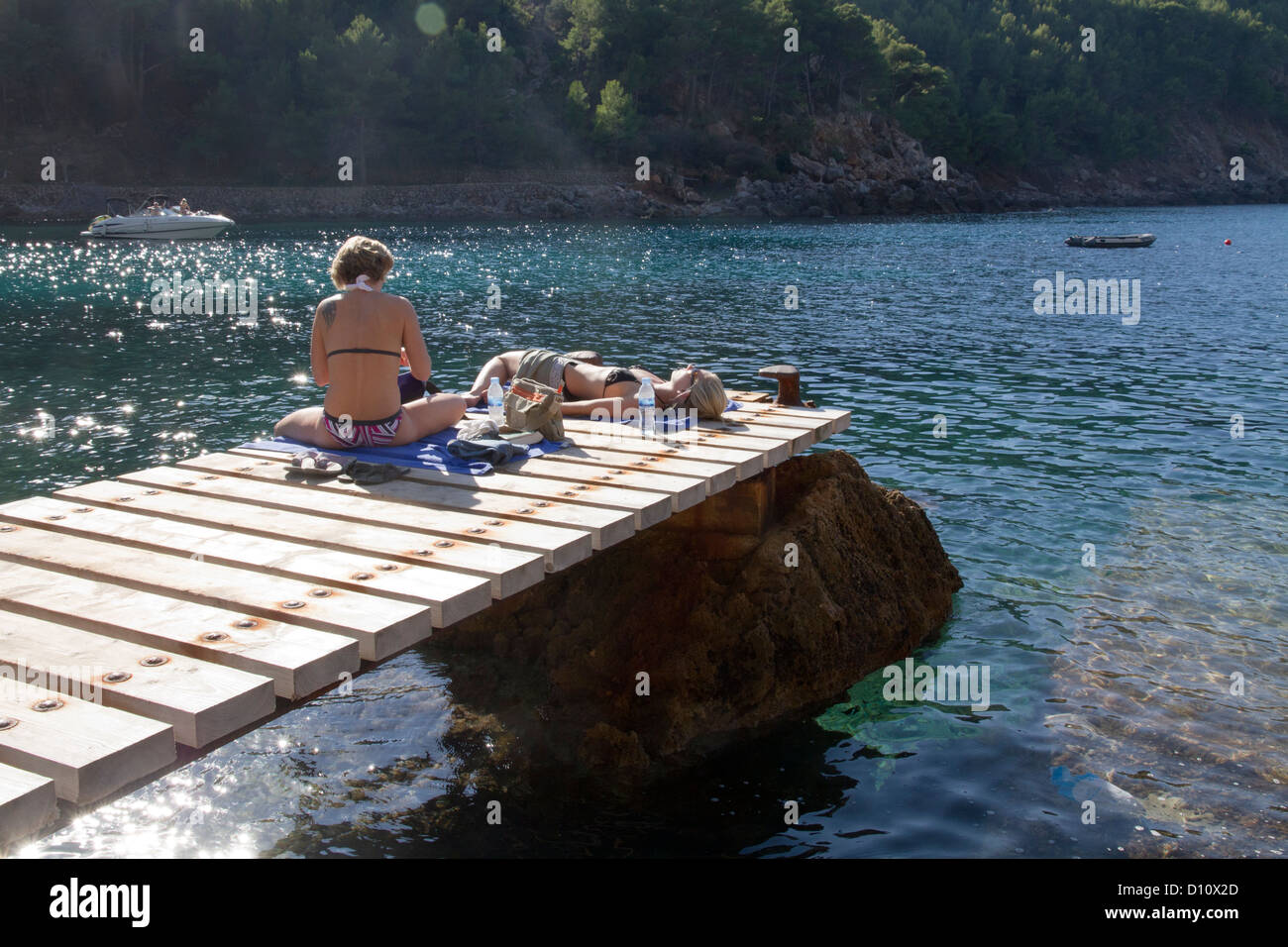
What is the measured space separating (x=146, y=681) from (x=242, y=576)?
115 cm

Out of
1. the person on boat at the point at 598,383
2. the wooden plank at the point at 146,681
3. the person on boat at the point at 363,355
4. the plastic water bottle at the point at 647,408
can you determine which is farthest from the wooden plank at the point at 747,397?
the wooden plank at the point at 146,681

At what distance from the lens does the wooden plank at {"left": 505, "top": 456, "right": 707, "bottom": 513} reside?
627cm

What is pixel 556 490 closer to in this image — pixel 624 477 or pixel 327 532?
pixel 624 477

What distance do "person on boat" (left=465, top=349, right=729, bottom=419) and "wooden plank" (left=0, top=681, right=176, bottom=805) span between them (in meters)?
5.11

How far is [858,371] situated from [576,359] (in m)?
11.0

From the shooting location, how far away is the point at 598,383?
342 inches

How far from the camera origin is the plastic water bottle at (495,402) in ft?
26.0

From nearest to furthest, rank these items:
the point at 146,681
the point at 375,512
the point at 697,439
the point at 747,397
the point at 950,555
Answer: the point at 146,681 < the point at 375,512 < the point at 697,439 < the point at 747,397 < the point at 950,555

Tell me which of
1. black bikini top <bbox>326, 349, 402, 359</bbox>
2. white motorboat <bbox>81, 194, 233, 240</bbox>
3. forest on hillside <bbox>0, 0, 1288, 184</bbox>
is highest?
forest on hillside <bbox>0, 0, 1288, 184</bbox>

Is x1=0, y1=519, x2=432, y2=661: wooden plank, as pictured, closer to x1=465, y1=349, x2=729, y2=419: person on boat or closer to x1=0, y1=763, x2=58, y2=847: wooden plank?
x1=0, y1=763, x2=58, y2=847: wooden plank

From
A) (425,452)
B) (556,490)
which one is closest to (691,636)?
(556,490)

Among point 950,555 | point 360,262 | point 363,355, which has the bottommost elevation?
point 950,555

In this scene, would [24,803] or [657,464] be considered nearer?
[24,803]

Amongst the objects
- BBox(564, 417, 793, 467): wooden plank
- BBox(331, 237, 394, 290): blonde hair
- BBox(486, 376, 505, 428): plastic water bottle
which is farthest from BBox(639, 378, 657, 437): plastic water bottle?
BBox(331, 237, 394, 290): blonde hair
